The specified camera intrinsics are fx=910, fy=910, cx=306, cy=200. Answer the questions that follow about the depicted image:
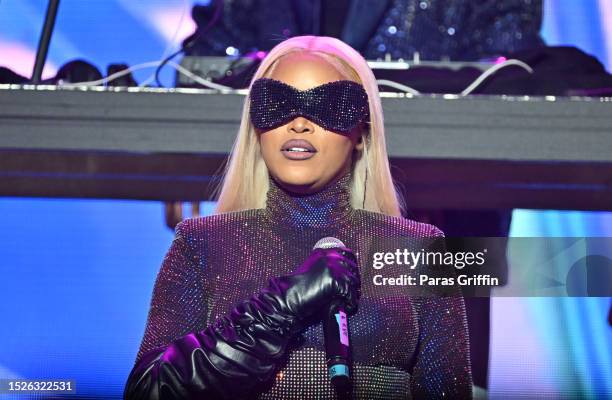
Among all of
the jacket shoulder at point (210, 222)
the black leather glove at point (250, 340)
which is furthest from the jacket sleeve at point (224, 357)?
the jacket shoulder at point (210, 222)

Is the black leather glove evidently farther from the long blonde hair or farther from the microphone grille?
the long blonde hair

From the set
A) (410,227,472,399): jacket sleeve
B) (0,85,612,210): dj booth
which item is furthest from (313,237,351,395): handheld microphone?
(0,85,612,210): dj booth

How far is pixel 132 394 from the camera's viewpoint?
1056 millimetres

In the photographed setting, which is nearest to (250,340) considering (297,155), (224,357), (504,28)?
(224,357)

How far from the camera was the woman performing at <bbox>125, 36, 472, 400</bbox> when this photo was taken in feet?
3.37

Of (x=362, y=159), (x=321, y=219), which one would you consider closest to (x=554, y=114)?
(x=362, y=159)

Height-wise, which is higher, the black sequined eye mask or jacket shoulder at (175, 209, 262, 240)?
the black sequined eye mask

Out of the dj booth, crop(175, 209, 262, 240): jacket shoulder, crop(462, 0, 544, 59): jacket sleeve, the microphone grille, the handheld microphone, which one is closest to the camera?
the handheld microphone

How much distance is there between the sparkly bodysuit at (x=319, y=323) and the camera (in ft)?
3.59

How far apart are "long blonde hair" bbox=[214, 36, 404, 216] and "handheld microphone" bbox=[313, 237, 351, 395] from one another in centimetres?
29

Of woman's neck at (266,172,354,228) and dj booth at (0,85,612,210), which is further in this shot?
dj booth at (0,85,612,210)

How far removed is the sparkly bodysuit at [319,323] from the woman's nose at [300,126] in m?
0.09

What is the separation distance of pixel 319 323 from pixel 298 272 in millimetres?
93

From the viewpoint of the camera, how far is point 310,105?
1.15 metres
